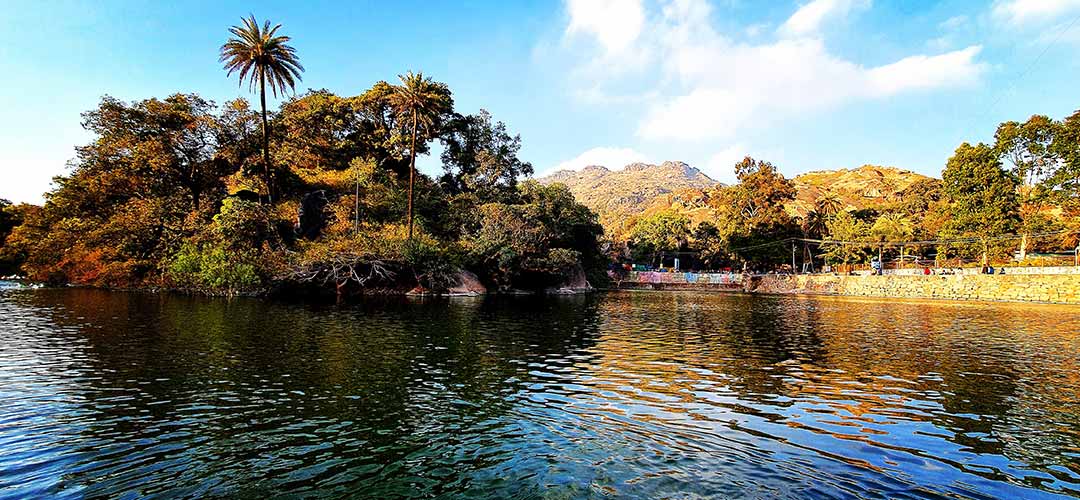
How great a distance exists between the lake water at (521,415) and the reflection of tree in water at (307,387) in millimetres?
82

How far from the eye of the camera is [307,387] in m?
15.4

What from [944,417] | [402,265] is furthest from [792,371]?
[402,265]

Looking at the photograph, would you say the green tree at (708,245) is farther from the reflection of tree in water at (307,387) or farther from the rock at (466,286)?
the reflection of tree in water at (307,387)

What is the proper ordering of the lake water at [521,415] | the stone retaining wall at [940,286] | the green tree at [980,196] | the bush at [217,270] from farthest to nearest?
1. the green tree at [980,196]
2. the stone retaining wall at [940,286]
3. the bush at [217,270]
4. the lake water at [521,415]

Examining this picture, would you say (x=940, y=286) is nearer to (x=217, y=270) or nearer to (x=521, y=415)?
(x=521, y=415)

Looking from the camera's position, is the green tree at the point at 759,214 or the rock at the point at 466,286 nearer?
the rock at the point at 466,286

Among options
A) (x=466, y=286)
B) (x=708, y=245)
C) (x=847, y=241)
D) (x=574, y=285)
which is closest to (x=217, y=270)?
(x=466, y=286)

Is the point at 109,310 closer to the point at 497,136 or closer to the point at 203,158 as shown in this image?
the point at 203,158

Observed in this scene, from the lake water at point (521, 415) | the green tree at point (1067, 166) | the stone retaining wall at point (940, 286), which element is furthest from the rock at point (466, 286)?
the green tree at point (1067, 166)

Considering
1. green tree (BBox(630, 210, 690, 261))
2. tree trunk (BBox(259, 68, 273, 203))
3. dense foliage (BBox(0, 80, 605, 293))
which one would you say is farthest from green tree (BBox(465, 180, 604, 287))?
green tree (BBox(630, 210, 690, 261))

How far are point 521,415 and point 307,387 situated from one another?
6.81 meters

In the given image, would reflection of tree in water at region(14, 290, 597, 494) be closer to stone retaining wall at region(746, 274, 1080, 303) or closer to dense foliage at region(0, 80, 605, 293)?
dense foliage at region(0, 80, 605, 293)

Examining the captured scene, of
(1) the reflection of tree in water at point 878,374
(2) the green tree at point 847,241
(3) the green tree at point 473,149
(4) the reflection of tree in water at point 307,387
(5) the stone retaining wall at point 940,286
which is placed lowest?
(1) the reflection of tree in water at point 878,374

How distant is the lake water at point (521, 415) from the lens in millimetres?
8867
